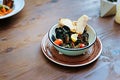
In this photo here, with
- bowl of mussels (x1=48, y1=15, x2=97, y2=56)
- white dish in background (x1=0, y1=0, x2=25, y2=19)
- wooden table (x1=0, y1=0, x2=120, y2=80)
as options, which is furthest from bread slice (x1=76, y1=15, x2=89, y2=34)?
white dish in background (x1=0, y1=0, x2=25, y2=19)

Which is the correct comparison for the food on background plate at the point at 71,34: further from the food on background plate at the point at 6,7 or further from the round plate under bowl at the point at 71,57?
the food on background plate at the point at 6,7

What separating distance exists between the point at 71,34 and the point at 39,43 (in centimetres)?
17

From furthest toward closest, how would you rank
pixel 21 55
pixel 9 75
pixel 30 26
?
1. pixel 30 26
2. pixel 21 55
3. pixel 9 75

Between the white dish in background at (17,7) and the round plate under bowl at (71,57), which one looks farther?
the white dish in background at (17,7)

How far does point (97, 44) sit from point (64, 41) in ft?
0.55

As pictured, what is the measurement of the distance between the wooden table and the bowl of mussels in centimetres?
8

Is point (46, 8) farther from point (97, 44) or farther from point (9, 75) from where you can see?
point (9, 75)

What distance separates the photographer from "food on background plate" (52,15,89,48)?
2.99 feet

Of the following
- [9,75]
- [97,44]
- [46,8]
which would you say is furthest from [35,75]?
[46,8]

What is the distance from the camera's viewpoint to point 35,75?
33.2 inches

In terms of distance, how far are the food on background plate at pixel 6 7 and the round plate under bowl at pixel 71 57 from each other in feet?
1.18

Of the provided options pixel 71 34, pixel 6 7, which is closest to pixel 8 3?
pixel 6 7

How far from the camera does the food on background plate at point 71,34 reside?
2.99 feet

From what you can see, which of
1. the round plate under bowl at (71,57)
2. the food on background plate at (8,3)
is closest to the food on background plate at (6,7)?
the food on background plate at (8,3)
